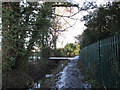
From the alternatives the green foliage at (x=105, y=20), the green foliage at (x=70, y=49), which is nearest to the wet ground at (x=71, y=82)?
the green foliage at (x=105, y=20)

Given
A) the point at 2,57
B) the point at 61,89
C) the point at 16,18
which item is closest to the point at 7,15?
the point at 16,18

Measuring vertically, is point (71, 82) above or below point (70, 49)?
below

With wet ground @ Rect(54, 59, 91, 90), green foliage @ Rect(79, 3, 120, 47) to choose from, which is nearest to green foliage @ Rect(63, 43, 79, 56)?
wet ground @ Rect(54, 59, 91, 90)

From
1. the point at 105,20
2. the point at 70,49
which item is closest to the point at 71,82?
the point at 105,20

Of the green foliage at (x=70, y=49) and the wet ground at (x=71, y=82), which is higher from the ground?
the green foliage at (x=70, y=49)

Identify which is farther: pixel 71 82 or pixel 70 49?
pixel 70 49

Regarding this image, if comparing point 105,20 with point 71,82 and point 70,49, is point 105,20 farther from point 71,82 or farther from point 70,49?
point 70,49

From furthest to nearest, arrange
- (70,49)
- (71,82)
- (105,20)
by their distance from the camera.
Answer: (70,49) → (105,20) → (71,82)

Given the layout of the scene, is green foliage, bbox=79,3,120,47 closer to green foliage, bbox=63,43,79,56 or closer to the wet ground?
the wet ground

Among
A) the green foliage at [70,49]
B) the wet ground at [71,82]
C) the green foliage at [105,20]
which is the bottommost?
the wet ground at [71,82]

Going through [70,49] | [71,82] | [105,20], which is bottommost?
[71,82]

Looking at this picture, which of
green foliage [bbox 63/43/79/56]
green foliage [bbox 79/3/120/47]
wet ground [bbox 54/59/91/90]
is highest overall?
green foliage [bbox 79/3/120/47]

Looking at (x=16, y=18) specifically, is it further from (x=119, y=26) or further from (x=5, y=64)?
(x=119, y=26)

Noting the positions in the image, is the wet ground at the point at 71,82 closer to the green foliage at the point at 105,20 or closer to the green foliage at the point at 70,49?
the green foliage at the point at 105,20
